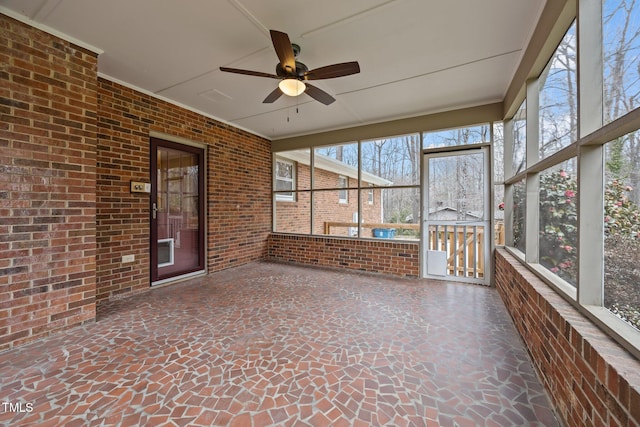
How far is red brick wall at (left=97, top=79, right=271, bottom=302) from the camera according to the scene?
3.26 metres

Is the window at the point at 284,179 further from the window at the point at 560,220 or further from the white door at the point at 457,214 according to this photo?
the window at the point at 560,220

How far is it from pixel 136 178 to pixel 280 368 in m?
3.25

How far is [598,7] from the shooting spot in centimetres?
Result: 148

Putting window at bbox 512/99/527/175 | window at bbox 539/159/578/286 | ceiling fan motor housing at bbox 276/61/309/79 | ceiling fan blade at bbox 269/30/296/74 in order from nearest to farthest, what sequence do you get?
window at bbox 539/159/578/286 → ceiling fan blade at bbox 269/30/296/74 → ceiling fan motor housing at bbox 276/61/309/79 → window at bbox 512/99/527/175

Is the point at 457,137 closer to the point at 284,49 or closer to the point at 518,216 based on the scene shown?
the point at 518,216

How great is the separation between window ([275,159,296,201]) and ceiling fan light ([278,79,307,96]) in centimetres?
344

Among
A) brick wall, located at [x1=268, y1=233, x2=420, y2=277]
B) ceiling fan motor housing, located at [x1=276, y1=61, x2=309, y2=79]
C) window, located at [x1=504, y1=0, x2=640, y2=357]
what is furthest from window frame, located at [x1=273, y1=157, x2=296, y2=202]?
window, located at [x1=504, y1=0, x2=640, y2=357]

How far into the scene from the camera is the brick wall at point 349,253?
4.50 m

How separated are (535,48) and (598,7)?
3.08 feet

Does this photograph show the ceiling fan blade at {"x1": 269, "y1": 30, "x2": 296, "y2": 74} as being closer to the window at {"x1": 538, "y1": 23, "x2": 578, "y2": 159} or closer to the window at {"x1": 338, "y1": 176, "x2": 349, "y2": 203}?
the window at {"x1": 538, "y1": 23, "x2": 578, "y2": 159}

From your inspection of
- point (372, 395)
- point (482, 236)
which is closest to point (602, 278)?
point (372, 395)

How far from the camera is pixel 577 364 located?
4.22 feet

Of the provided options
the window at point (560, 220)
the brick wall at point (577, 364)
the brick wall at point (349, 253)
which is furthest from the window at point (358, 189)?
the brick wall at point (577, 364)

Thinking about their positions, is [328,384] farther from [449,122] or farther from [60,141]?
[449,122]
